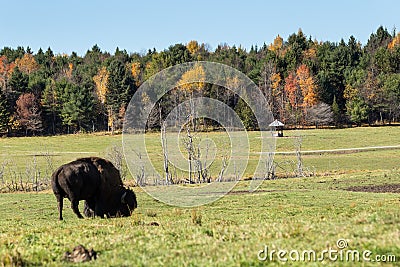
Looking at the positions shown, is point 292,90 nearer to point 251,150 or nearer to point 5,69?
point 251,150

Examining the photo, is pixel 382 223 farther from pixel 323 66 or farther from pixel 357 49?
pixel 357 49

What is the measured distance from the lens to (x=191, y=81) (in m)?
51.8

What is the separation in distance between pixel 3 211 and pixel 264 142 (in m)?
55.8

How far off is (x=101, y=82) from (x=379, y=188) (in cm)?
9797

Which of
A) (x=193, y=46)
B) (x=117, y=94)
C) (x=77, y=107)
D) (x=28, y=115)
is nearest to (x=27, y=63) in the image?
(x=193, y=46)

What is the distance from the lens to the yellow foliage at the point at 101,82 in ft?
383

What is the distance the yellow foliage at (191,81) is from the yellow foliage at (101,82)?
60.2 meters

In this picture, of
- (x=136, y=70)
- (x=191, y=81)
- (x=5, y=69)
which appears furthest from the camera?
(x=5, y=69)

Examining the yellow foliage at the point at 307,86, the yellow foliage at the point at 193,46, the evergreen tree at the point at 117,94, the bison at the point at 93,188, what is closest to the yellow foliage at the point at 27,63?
the yellow foliage at the point at 193,46

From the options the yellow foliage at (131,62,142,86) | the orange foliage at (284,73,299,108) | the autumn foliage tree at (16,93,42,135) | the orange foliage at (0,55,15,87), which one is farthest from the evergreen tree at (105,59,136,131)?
the orange foliage at (284,73,299,108)

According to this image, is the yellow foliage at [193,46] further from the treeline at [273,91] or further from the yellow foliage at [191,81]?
the yellow foliage at [191,81]

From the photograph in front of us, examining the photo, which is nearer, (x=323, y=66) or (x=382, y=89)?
(x=382, y=89)

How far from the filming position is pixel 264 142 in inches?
3164

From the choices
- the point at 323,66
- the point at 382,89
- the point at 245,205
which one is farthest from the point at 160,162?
the point at 323,66
